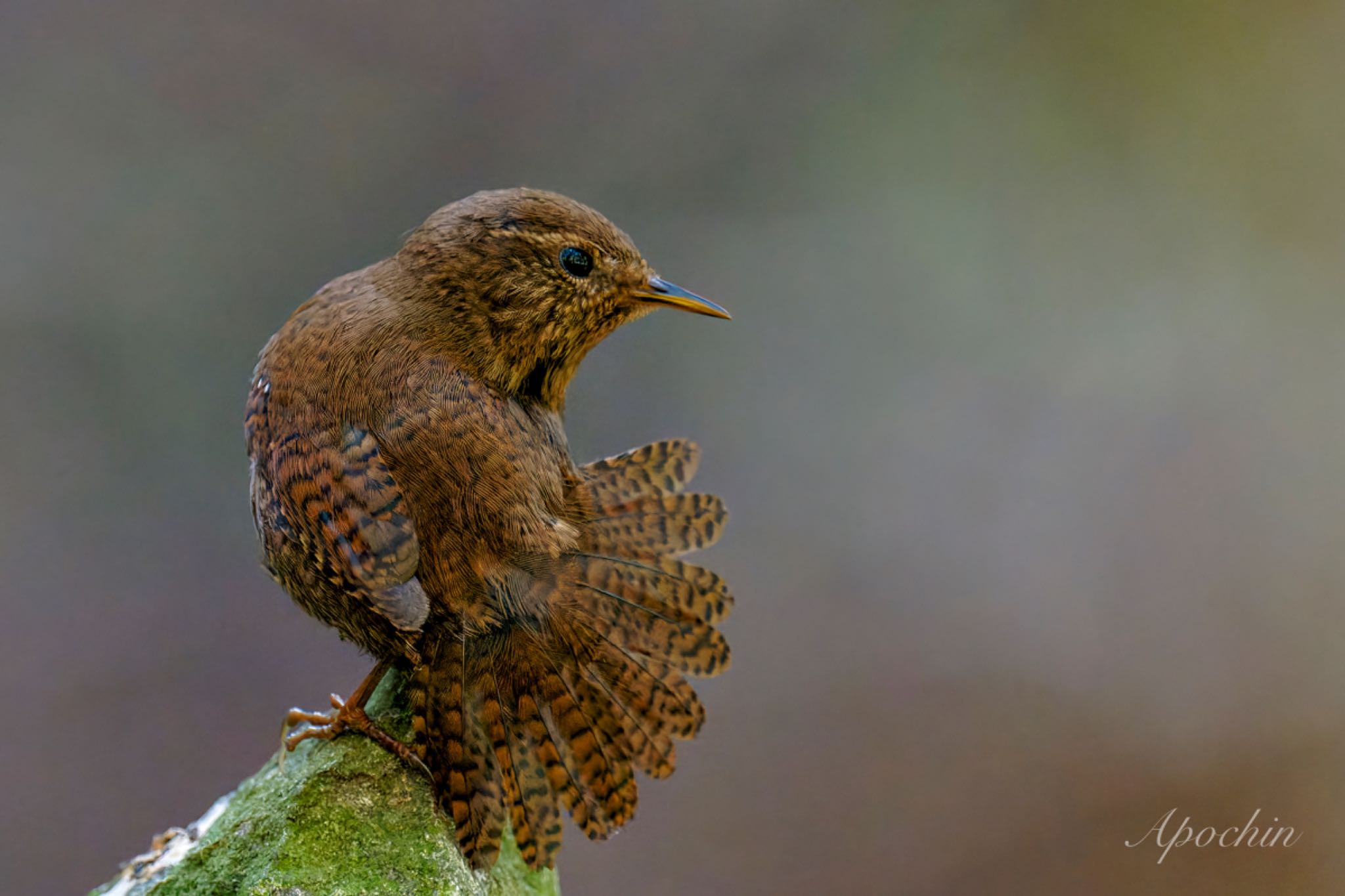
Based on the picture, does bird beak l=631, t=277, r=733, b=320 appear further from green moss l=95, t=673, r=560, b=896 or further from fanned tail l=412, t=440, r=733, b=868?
green moss l=95, t=673, r=560, b=896

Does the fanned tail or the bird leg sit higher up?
the bird leg

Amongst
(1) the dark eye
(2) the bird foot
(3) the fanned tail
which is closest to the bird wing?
(3) the fanned tail

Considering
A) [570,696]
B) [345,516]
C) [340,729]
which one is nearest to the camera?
[345,516]

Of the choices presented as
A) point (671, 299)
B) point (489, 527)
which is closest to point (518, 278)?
point (671, 299)

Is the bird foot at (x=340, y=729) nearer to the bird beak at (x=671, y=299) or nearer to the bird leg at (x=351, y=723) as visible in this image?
the bird leg at (x=351, y=723)

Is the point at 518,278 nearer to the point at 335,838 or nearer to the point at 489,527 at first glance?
the point at 489,527


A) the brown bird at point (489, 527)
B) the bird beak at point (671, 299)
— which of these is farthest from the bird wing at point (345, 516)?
the bird beak at point (671, 299)

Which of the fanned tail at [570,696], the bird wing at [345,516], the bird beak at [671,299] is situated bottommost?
the fanned tail at [570,696]
